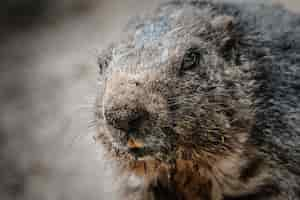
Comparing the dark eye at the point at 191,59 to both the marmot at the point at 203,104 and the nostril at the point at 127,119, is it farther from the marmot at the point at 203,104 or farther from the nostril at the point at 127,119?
the nostril at the point at 127,119

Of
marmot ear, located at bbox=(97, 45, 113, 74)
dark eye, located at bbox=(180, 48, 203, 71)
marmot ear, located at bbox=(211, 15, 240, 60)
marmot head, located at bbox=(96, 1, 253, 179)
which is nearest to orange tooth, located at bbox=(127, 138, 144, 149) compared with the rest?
marmot head, located at bbox=(96, 1, 253, 179)

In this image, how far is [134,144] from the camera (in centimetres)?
384

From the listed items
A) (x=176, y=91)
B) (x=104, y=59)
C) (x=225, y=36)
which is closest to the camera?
(x=176, y=91)

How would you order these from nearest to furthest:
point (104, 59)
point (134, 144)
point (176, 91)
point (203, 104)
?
point (134, 144) → point (176, 91) → point (203, 104) → point (104, 59)

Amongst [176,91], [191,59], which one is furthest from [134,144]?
[191,59]

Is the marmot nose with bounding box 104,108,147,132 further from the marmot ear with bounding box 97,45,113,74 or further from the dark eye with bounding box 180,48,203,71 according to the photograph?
the marmot ear with bounding box 97,45,113,74

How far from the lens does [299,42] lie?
483cm

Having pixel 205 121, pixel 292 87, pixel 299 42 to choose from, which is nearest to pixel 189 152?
pixel 205 121

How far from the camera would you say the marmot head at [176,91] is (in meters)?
3.79

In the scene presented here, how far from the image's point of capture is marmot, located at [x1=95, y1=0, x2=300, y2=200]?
3858 mm

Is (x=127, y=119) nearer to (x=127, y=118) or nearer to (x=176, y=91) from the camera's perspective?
(x=127, y=118)

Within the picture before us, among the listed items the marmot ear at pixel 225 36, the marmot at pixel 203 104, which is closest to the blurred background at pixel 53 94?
the marmot at pixel 203 104

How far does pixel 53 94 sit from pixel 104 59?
3737 mm

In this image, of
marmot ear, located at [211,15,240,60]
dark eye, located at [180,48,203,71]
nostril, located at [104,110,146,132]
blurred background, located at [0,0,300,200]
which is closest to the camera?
nostril, located at [104,110,146,132]
